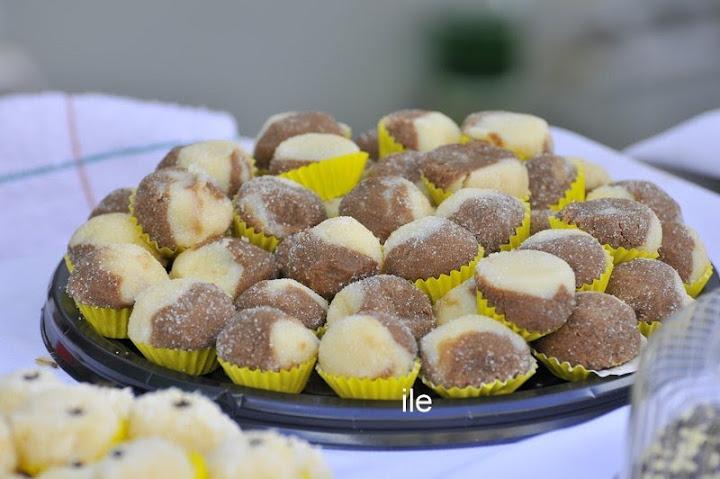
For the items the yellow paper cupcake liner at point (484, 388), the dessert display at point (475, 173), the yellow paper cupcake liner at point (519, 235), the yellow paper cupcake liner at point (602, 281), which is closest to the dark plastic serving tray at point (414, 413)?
the yellow paper cupcake liner at point (484, 388)

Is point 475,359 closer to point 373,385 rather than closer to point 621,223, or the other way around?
point 373,385

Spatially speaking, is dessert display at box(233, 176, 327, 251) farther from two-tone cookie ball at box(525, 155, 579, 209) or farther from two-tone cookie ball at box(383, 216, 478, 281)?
two-tone cookie ball at box(525, 155, 579, 209)

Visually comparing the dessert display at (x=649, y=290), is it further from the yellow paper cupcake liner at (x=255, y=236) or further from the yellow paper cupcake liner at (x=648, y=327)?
the yellow paper cupcake liner at (x=255, y=236)

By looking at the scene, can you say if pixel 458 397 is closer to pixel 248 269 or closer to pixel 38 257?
pixel 248 269

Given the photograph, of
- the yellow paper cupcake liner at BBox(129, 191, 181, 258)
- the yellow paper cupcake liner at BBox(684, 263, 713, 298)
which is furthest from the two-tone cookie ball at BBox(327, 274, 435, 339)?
the yellow paper cupcake liner at BBox(684, 263, 713, 298)

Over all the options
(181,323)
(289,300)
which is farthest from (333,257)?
(181,323)
